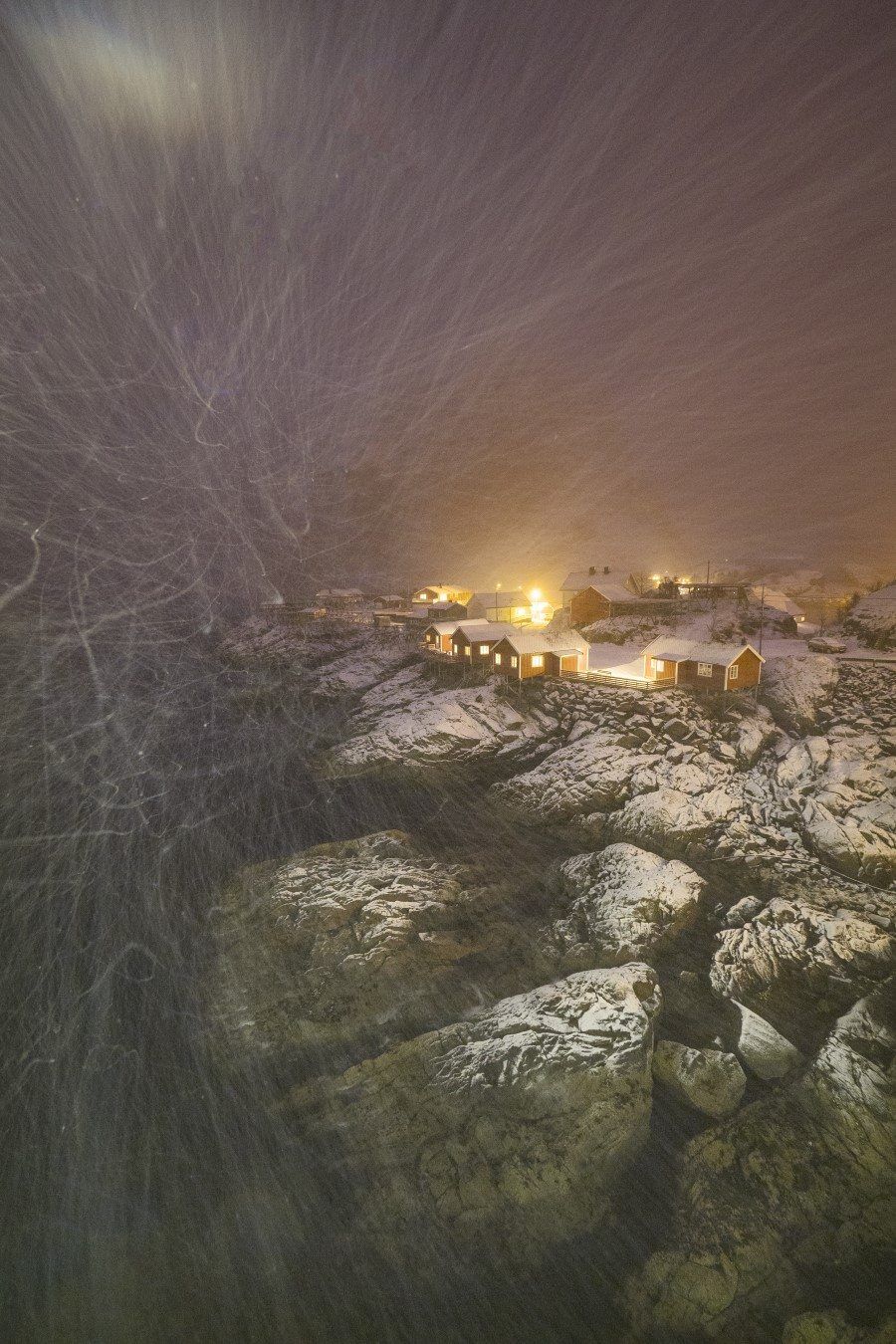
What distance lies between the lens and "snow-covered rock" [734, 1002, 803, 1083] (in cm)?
1244

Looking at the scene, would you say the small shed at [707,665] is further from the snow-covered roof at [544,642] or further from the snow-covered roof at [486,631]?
the snow-covered roof at [486,631]

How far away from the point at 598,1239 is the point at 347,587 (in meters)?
68.0

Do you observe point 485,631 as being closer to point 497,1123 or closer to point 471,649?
point 471,649

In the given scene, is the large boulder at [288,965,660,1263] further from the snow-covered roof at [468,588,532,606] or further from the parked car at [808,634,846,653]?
the snow-covered roof at [468,588,532,606]

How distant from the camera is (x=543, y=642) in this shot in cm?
3238

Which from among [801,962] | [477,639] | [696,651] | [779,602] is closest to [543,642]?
[477,639]

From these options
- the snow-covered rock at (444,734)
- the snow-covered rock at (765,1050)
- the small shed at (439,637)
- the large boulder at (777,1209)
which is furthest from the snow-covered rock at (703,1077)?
the small shed at (439,637)

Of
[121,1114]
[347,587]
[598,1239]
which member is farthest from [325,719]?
[347,587]

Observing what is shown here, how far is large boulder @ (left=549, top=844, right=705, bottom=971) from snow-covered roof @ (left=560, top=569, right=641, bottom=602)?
28.7 meters

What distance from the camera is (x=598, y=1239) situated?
33.4 ft

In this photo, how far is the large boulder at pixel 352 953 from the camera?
14391 mm

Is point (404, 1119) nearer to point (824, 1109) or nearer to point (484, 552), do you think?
point (824, 1109)

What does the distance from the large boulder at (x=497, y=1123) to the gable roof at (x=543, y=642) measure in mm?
20943

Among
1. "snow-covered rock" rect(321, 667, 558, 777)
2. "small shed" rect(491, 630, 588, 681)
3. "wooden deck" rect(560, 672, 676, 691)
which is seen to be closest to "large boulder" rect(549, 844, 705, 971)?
"snow-covered rock" rect(321, 667, 558, 777)
